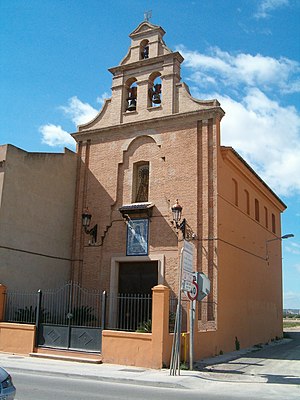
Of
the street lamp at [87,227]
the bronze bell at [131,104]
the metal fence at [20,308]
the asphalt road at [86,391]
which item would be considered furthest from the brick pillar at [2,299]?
the bronze bell at [131,104]

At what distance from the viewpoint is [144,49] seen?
20391 millimetres

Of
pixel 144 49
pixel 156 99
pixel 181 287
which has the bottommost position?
pixel 181 287

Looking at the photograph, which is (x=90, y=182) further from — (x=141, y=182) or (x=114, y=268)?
(x=114, y=268)

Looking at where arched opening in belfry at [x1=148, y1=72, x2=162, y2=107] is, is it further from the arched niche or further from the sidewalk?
the sidewalk

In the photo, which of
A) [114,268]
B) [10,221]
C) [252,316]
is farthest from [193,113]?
[252,316]

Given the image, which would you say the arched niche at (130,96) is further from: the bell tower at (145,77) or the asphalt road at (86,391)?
the asphalt road at (86,391)

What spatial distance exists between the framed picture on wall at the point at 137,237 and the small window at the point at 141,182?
1082 mm

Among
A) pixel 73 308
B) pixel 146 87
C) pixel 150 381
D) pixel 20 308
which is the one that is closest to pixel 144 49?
pixel 146 87

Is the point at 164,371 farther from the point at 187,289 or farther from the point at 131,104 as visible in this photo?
the point at 131,104

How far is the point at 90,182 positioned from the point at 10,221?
Result: 431cm

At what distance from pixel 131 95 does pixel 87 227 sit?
6056mm

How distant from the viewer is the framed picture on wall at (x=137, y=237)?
18.0 m

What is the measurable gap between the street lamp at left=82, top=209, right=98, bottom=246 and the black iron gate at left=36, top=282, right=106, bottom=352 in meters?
2.12

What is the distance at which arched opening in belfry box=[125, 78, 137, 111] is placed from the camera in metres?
19.9
